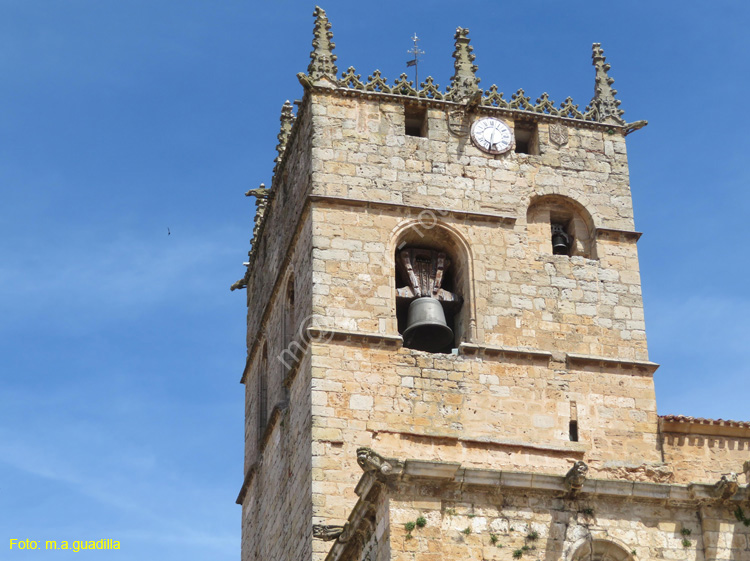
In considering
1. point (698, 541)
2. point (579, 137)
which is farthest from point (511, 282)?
point (698, 541)

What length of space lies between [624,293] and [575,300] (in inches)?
37.4

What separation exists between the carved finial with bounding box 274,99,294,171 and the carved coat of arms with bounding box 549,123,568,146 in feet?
17.3

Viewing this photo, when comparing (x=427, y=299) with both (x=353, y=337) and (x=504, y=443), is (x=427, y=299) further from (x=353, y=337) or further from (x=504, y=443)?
(x=504, y=443)

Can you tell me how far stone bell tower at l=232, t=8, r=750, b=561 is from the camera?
25000 mm

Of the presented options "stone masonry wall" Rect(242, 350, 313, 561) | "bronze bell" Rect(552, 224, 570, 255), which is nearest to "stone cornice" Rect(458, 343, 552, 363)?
"bronze bell" Rect(552, 224, 570, 255)

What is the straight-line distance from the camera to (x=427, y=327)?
85.4 ft

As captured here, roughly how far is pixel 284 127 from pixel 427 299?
21.8 feet

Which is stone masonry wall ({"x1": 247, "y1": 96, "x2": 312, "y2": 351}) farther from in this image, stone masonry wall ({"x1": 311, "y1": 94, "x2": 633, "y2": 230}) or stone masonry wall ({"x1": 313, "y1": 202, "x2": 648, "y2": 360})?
stone masonry wall ({"x1": 313, "y1": 202, "x2": 648, "y2": 360})

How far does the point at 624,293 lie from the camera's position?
2722 cm

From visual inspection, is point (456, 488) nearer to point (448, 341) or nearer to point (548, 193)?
point (448, 341)

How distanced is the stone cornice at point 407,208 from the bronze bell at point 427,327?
157 centimetres

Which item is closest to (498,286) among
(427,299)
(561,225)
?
(427,299)

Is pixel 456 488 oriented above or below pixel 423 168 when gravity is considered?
below

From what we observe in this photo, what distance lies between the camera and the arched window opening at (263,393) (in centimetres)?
2956
